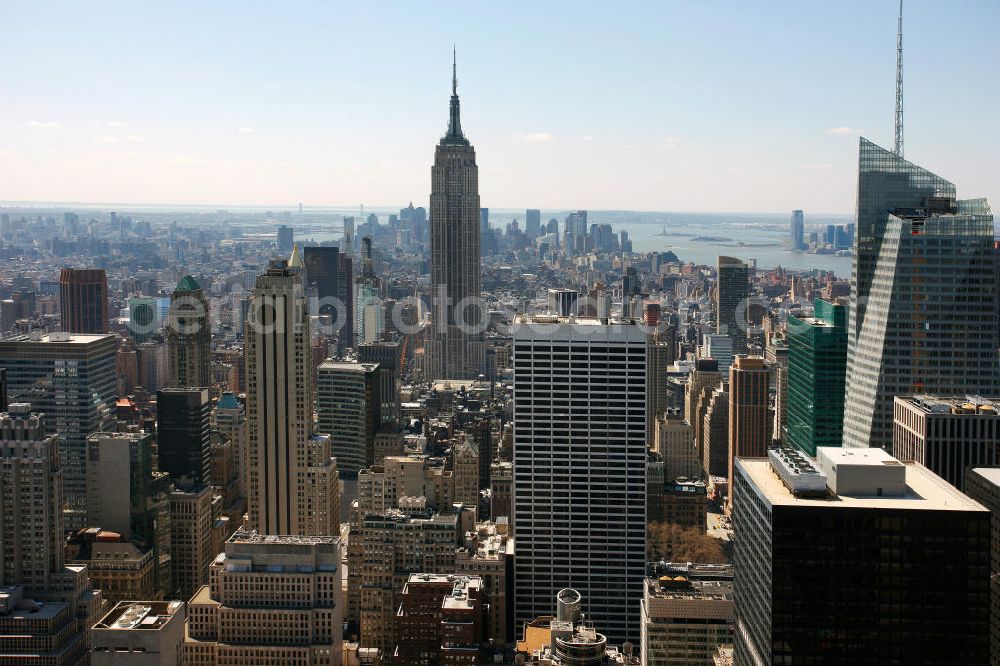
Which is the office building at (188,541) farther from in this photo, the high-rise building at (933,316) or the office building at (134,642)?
the high-rise building at (933,316)

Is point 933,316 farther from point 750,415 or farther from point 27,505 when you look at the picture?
point 27,505

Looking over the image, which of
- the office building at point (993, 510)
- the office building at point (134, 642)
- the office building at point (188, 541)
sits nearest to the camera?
the office building at point (993, 510)

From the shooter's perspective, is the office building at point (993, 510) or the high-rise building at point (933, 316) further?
the high-rise building at point (933, 316)

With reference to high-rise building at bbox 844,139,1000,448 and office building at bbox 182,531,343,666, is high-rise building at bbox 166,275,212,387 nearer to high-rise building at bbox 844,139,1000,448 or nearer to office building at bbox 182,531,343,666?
office building at bbox 182,531,343,666

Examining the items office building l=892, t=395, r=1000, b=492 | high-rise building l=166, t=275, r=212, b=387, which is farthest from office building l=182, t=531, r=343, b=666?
high-rise building l=166, t=275, r=212, b=387

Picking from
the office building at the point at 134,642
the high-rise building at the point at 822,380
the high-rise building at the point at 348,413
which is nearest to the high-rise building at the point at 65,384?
the high-rise building at the point at 348,413

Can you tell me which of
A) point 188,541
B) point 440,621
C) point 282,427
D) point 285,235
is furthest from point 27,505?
point 285,235

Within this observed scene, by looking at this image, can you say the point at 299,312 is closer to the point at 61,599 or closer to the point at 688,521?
the point at 61,599
